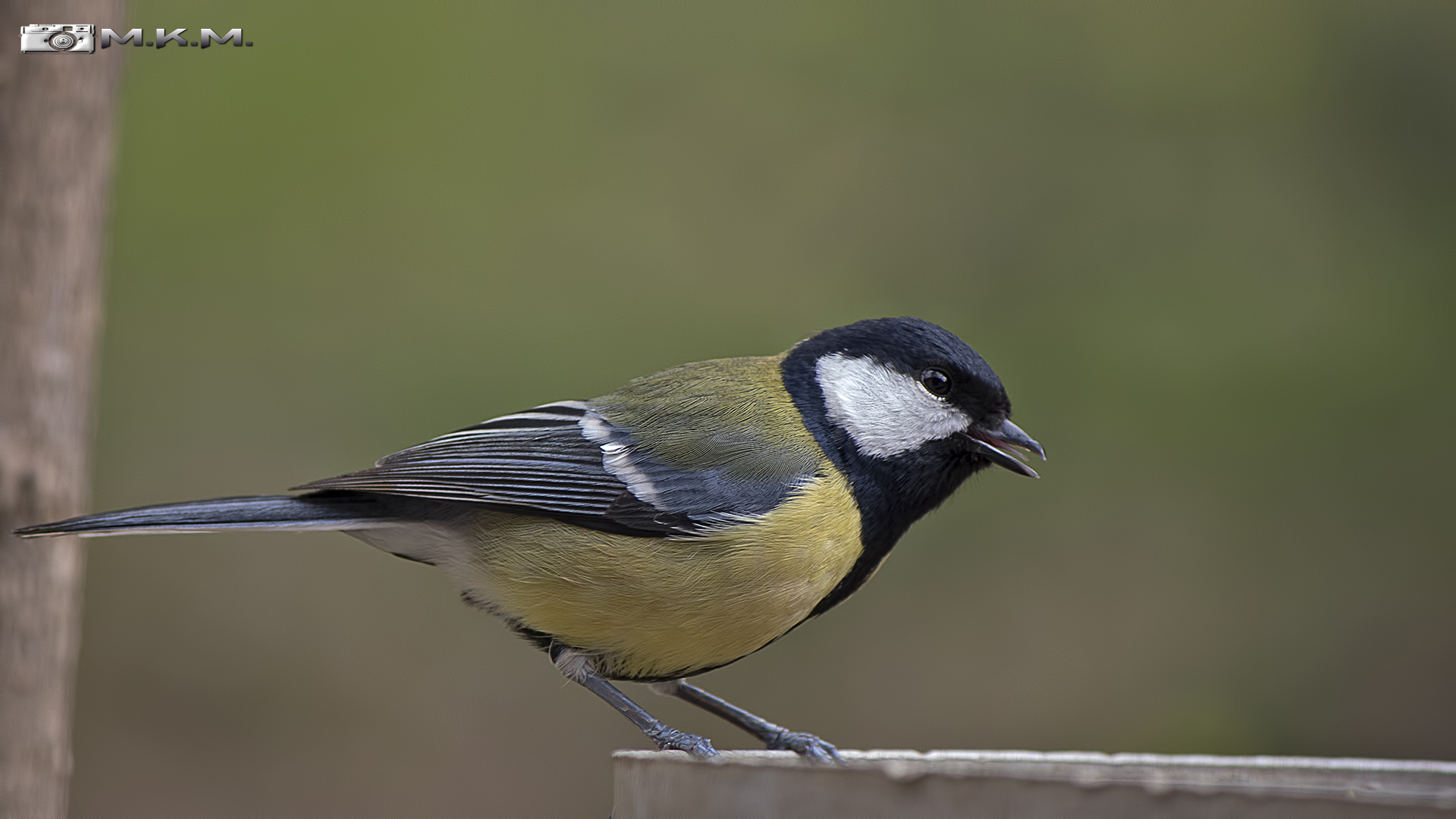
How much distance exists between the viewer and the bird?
1702 mm

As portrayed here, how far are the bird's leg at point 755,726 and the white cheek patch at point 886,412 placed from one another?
47 cm

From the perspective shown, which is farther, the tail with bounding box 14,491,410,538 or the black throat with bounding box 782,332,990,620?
the black throat with bounding box 782,332,990,620

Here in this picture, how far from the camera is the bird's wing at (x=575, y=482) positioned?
1.77m

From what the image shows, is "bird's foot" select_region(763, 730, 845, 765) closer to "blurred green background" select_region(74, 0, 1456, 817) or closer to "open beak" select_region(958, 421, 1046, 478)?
"open beak" select_region(958, 421, 1046, 478)

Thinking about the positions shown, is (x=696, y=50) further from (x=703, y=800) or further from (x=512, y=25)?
(x=703, y=800)

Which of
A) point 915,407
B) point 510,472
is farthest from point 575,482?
point 915,407

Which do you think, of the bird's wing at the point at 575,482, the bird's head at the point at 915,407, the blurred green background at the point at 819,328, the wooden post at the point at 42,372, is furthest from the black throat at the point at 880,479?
the blurred green background at the point at 819,328

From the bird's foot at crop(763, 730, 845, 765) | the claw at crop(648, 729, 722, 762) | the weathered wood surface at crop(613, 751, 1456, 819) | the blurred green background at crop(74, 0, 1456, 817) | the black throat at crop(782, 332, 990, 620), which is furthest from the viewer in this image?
the blurred green background at crop(74, 0, 1456, 817)

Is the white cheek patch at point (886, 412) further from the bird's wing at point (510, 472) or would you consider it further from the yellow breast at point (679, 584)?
the bird's wing at point (510, 472)

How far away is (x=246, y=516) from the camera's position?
1.79m

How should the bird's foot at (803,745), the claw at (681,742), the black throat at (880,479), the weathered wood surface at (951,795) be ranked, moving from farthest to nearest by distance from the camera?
1. the black throat at (880,479)
2. the bird's foot at (803,745)
3. the claw at (681,742)
4. the weathered wood surface at (951,795)

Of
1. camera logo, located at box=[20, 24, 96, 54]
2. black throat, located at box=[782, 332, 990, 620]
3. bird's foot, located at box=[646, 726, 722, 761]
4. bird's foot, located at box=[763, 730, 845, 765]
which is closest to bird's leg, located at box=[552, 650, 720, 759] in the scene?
bird's foot, located at box=[646, 726, 722, 761]

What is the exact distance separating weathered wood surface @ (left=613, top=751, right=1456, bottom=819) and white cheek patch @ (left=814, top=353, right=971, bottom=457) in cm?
75

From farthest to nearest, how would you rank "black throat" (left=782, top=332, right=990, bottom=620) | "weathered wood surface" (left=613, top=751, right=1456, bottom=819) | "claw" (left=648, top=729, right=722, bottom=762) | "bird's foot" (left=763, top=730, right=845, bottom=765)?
"black throat" (left=782, top=332, right=990, bottom=620) → "bird's foot" (left=763, top=730, right=845, bottom=765) → "claw" (left=648, top=729, right=722, bottom=762) → "weathered wood surface" (left=613, top=751, right=1456, bottom=819)
